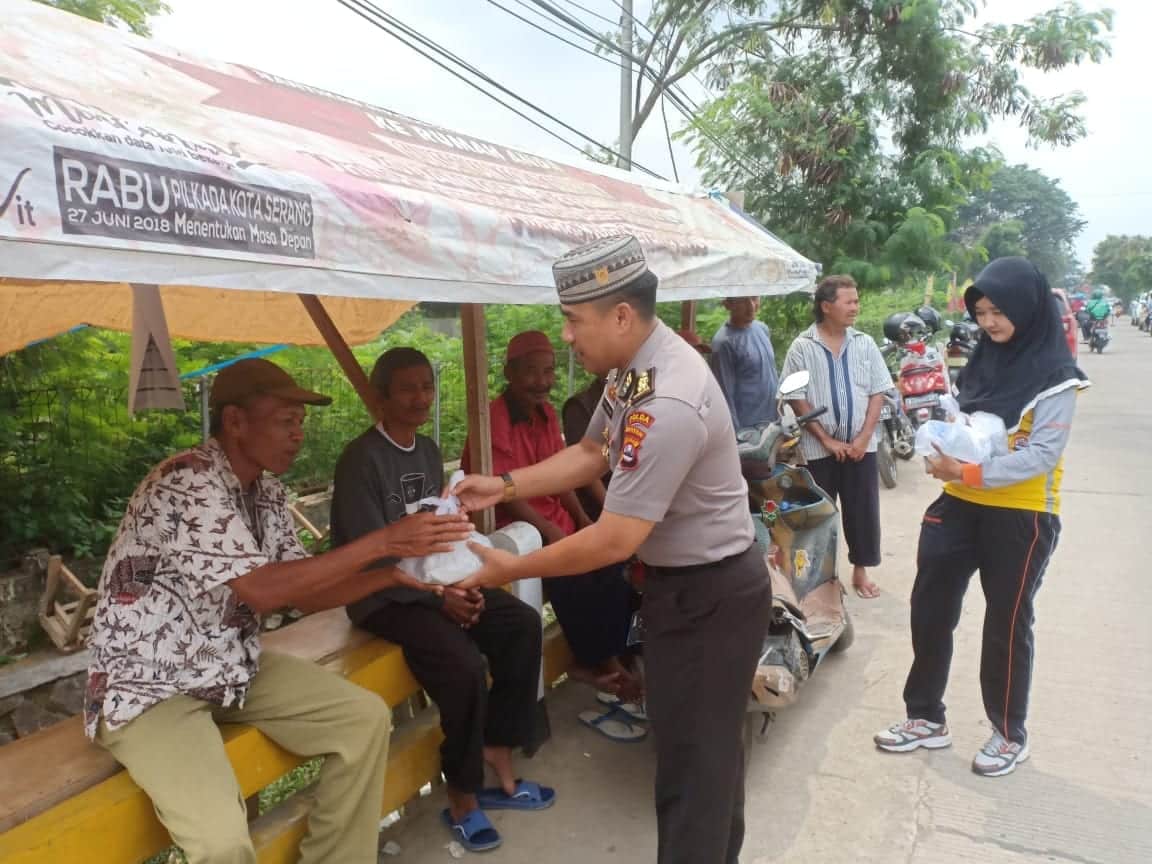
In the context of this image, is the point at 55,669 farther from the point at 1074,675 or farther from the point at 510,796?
the point at 1074,675

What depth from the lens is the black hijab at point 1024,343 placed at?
3.03 m

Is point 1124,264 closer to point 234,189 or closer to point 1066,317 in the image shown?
point 1066,317

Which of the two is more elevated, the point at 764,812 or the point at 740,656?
the point at 740,656

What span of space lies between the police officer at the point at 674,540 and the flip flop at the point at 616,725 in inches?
53.3

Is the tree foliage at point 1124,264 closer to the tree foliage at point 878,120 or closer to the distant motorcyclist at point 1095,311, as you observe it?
the distant motorcyclist at point 1095,311

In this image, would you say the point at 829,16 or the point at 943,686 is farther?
the point at 829,16

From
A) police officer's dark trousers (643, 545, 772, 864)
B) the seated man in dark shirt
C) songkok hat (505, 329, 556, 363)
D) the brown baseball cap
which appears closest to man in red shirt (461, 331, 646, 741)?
songkok hat (505, 329, 556, 363)

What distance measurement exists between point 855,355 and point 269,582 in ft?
12.3

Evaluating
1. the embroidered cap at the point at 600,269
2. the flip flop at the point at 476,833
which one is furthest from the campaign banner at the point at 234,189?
the flip flop at the point at 476,833

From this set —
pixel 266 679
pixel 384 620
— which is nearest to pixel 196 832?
pixel 266 679

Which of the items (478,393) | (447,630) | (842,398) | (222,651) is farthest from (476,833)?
(842,398)

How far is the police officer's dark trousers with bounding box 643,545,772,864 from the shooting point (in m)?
2.25

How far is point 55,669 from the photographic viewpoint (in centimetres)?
516

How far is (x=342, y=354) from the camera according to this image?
3648mm
